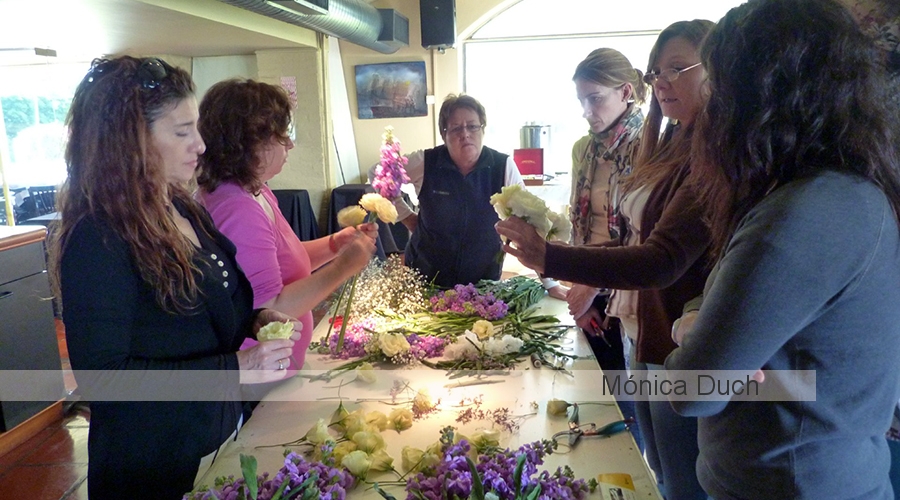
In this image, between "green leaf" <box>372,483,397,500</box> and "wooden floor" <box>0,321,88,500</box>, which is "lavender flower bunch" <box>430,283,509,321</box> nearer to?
"green leaf" <box>372,483,397,500</box>

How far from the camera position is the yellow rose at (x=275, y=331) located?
1.35 meters

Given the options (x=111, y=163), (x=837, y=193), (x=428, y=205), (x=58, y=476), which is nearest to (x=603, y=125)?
(x=428, y=205)

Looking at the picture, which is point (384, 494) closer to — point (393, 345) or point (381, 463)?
point (381, 463)

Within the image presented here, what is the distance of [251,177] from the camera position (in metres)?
1.70

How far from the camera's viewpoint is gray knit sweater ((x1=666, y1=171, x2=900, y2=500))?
0.84 meters

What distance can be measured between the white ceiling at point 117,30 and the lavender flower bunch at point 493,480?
3297 mm

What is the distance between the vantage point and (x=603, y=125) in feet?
7.70

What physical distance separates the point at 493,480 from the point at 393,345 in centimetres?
83

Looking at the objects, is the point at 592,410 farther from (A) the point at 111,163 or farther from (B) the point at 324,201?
(B) the point at 324,201

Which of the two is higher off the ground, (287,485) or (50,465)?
(287,485)

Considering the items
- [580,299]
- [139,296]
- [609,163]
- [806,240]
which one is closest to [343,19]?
[609,163]

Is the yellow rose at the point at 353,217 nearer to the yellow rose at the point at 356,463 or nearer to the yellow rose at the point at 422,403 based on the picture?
the yellow rose at the point at 422,403

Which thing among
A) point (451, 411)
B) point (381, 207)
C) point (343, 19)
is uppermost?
point (343, 19)

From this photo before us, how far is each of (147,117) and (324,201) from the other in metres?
5.30
